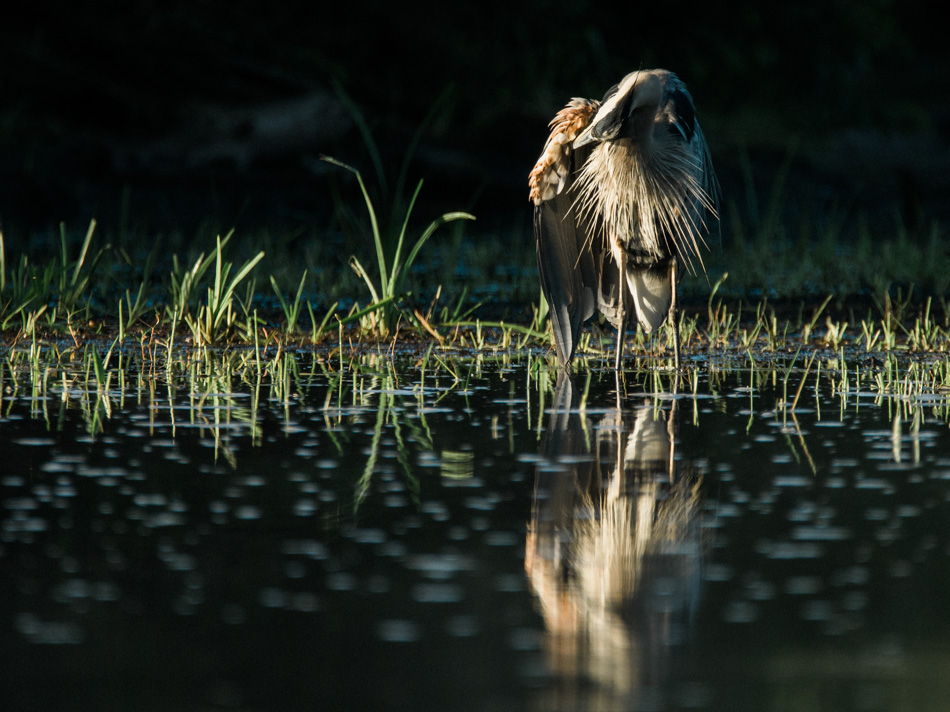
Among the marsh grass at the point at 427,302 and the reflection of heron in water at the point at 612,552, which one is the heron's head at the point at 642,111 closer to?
the marsh grass at the point at 427,302

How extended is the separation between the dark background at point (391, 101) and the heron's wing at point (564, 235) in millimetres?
2980

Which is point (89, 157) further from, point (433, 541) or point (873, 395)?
point (433, 541)

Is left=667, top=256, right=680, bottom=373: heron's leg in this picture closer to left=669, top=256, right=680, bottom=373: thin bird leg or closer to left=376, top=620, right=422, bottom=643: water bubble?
left=669, top=256, right=680, bottom=373: thin bird leg

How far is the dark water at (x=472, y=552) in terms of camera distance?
193cm

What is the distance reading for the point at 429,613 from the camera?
221 centimetres

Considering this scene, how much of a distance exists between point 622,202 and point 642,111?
321mm

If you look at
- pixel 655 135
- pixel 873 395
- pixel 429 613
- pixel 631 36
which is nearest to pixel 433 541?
pixel 429 613

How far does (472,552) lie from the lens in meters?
2.57

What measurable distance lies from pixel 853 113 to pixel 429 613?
15.1 metres

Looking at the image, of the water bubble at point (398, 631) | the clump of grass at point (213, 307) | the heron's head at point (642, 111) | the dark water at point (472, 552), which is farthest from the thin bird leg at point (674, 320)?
the water bubble at point (398, 631)

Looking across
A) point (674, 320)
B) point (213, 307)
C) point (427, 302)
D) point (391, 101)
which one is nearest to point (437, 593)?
point (674, 320)

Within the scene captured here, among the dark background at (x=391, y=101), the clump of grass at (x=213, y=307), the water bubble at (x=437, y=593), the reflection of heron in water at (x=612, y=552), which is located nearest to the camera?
the reflection of heron in water at (x=612, y=552)

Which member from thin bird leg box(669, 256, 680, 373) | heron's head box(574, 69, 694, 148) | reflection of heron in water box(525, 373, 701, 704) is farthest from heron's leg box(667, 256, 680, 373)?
reflection of heron in water box(525, 373, 701, 704)

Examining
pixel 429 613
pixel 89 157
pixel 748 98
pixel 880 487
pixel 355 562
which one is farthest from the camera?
pixel 748 98
